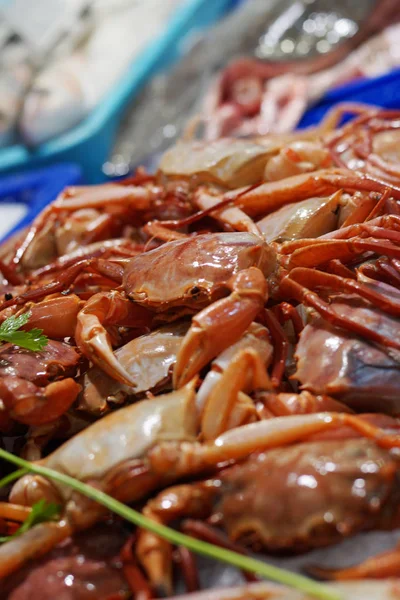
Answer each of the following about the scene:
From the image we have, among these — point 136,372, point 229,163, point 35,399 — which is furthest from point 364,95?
point 35,399

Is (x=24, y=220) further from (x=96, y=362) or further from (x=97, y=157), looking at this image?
(x=96, y=362)

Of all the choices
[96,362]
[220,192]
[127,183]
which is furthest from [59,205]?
[96,362]

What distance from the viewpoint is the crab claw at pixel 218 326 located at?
163 centimetres

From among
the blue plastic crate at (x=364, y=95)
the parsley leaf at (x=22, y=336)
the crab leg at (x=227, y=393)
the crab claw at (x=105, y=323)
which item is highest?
the parsley leaf at (x=22, y=336)

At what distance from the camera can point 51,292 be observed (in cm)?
206

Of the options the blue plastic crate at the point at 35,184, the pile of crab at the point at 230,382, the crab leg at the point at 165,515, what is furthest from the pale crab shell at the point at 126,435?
the blue plastic crate at the point at 35,184

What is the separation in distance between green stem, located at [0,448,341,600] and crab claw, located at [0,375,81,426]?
151 mm

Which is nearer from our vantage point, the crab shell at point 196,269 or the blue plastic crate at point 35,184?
the crab shell at point 196,269

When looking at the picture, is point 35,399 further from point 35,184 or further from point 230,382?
point 35,184

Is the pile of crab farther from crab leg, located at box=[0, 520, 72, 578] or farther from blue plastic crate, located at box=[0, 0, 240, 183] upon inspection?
blue plastic crate, located at box=[0, 0, 240, 183]

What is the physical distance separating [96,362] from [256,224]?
2.70ft

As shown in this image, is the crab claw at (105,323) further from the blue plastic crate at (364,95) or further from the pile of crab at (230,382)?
the blue plastic crate at (364,95)

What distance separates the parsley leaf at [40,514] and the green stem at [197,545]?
6cm

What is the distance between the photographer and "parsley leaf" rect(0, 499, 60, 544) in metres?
1.48
